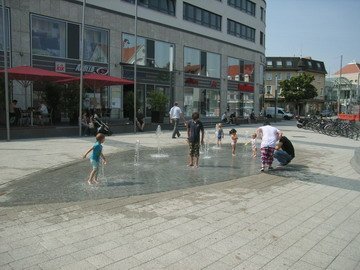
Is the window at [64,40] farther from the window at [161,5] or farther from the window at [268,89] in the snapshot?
the window at [268,89]

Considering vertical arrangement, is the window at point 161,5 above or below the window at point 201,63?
above

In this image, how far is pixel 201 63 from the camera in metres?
37.0

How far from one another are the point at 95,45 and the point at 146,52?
5.15 metres

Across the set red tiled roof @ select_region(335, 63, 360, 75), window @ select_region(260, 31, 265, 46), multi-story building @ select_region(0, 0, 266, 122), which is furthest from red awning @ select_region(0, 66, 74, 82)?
red tiled roof @ select_region(335, 63, 360, 75)

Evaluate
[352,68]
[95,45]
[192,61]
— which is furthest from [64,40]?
[352,68]

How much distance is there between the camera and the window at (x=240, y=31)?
41581mm

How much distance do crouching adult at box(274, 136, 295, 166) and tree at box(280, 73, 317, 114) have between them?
203ft

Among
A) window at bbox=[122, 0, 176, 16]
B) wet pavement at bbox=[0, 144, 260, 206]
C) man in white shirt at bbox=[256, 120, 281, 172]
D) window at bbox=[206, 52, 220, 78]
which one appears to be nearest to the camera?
wet pavement at bbox=[0, 144, 260, 206]

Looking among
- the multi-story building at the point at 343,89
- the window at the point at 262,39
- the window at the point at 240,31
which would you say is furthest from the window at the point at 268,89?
the window at the point at 240,31

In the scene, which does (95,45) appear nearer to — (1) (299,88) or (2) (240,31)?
(2) (240,31)

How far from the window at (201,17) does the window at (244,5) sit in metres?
3.79

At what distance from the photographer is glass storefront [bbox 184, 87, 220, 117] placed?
116 ft

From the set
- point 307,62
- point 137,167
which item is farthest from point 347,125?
point 307,62

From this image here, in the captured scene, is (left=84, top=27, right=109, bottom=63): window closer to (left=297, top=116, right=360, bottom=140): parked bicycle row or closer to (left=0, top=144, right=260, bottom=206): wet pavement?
(left=0, top=144, right=260, bottom=206): wet pavement
